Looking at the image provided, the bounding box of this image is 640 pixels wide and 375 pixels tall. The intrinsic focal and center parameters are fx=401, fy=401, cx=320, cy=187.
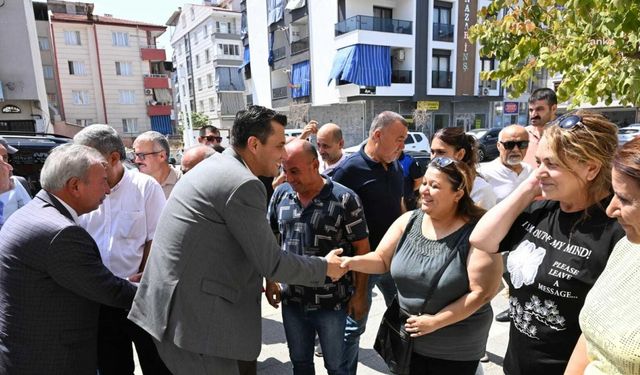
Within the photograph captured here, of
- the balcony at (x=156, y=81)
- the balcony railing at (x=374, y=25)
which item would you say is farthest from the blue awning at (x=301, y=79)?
the balcony at (x=156, y=81)

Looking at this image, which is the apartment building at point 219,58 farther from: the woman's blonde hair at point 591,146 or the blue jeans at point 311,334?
the woman's blonde hair at point 591,146

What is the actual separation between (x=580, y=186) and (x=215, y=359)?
1768mm

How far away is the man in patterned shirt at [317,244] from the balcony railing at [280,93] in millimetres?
28987

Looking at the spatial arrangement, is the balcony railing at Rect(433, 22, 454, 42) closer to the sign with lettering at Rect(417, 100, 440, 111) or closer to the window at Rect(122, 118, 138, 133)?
the sign with lettering at Rect(417, 100, 440, 111)

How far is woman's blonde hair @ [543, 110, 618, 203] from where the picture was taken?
5.27 ft

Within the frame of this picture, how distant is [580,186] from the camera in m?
1.63

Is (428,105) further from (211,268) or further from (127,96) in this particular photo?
(127,96)

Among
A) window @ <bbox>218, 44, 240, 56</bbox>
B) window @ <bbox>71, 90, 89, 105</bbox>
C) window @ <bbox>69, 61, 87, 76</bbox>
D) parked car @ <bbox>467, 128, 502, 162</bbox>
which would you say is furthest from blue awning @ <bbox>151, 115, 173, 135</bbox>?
parked car @ <bbox>467, 128, 502, 162</bbox>

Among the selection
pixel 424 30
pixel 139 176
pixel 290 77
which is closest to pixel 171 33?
pixel 290 77

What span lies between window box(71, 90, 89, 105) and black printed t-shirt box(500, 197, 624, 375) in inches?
1518

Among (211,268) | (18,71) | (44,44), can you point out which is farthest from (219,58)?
(211,268)

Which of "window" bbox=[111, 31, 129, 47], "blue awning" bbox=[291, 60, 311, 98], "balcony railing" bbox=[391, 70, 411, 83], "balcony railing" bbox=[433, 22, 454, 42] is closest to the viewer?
"balcony railing" bbox=[391, 70, 411, 83]

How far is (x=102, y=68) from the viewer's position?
33.7 meters

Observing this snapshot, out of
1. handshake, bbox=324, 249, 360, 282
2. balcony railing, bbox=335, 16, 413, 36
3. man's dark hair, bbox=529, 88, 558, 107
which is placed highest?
balcony railing, bbox=335, 16, 413, 36
